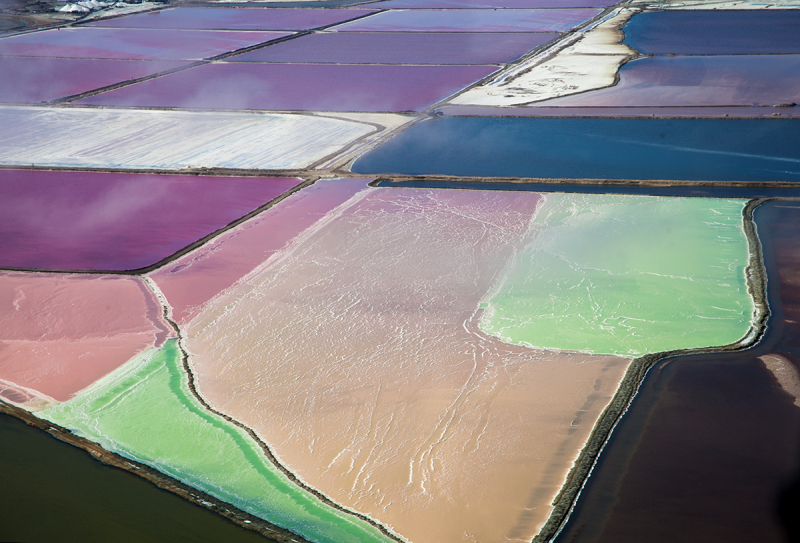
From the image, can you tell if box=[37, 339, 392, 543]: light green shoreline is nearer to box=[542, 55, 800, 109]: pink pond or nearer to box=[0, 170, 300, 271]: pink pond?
box=[0, 170, 300, 271]: pink pond

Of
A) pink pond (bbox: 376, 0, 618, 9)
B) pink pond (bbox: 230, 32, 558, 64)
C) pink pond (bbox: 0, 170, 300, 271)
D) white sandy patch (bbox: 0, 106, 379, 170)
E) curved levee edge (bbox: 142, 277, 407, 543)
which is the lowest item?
curved levee edge (bbox: 142, 277, 407, 543)

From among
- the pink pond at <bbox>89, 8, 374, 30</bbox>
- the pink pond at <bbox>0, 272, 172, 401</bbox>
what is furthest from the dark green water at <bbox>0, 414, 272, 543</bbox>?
the pink pond at <bbox>89, 8, 374, 30</bbox>

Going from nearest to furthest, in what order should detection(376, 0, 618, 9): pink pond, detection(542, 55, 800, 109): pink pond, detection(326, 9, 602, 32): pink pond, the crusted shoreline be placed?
the crusted shoreline < detection(542, 55, 800, 109): pink pond < detection(326, 9, 602, 32): pink pond < detection(376, 0, 618, 9): pink pond

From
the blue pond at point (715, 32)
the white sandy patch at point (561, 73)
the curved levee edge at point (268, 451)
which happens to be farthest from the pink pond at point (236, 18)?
the curved levee edge at point (268, 451)

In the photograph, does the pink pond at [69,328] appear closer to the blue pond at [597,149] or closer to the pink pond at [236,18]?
the blue pond at [597,149]

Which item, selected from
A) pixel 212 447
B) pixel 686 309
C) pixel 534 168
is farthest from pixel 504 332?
pixel 534 168

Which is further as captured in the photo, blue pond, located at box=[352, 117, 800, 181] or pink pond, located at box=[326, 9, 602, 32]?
pink pond, located at box=[326, 9, 602, 32]
